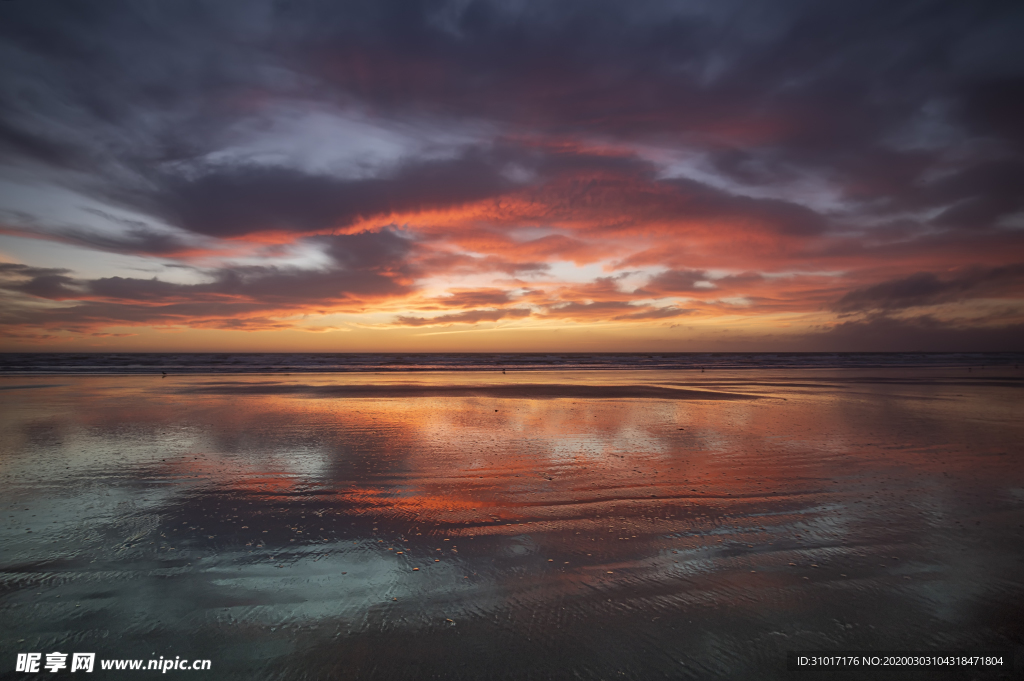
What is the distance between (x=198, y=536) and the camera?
550 cm

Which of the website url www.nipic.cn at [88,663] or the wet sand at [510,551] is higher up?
the wet sand at [510,551]

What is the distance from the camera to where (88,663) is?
3.45 meters

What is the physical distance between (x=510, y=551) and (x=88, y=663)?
134 inches

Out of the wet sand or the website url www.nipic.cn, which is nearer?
the website url www.nipic.cn

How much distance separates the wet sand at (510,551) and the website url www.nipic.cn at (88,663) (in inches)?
3.1

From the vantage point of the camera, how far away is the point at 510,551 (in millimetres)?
5109

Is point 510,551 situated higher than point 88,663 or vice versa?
point 510,551

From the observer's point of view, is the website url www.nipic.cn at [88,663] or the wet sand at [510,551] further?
the wet sand at [510,551]

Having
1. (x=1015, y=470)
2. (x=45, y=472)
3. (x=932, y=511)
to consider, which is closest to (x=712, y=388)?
(x=1015, y=470)

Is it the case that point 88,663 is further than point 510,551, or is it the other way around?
point 510,551

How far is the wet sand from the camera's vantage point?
141 inches

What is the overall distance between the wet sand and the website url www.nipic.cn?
80mm

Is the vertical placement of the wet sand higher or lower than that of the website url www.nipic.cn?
higher

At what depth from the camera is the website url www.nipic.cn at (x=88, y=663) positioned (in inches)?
133
